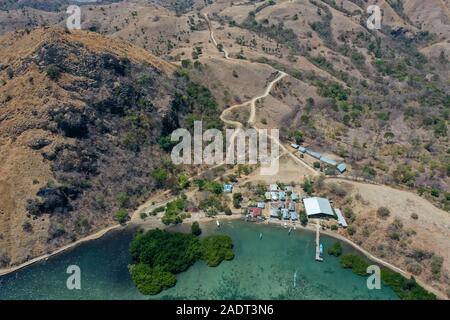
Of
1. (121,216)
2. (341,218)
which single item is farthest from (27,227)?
(341,218)

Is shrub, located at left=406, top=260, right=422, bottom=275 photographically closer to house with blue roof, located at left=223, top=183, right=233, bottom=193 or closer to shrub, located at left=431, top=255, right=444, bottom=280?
shrub, located at left=431, top=255, right=444, bottom=280

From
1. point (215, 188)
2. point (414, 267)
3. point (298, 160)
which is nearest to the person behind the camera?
point (414, 267)

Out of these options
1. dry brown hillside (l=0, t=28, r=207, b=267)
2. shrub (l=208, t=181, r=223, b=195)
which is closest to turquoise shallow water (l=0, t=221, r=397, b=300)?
dry brown hillside (l=0, t=28, r=207, b=267)

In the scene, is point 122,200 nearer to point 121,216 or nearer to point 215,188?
point 121,216

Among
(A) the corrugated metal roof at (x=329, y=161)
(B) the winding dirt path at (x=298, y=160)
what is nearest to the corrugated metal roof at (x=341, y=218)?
(B) the winding dirt path at (x=298, y=160)

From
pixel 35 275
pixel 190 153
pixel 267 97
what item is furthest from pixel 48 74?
pixel 267 97

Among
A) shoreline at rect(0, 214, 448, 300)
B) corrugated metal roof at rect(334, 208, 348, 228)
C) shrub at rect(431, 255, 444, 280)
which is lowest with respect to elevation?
shoreline at rect(0, 214, 448, 300)

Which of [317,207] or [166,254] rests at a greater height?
[317,207]
